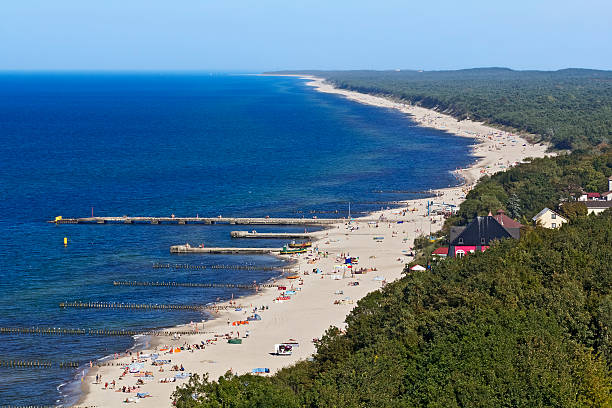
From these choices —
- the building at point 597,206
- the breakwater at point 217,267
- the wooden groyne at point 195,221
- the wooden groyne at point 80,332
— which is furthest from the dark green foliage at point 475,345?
the wooden groyne at point 195,221

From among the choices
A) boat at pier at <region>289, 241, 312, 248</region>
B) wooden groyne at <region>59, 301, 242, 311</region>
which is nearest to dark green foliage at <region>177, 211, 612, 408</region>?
wooden groyne at <region>59, 301, 242, 311</region>

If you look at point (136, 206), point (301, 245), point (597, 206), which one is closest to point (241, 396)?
point (301, 245)

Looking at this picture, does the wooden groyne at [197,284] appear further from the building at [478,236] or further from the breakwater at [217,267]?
the building at [478,236]

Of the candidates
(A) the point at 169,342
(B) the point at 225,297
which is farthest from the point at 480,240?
(A) the point at 169,342

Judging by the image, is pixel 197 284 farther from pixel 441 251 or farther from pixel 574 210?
pixel 574 210

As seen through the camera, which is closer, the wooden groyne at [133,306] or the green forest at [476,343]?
the green forest at [476,343]
